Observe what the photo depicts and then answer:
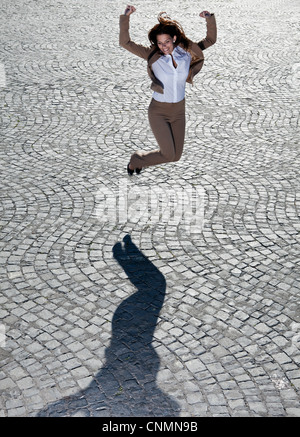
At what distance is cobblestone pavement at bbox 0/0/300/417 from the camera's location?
4.64m

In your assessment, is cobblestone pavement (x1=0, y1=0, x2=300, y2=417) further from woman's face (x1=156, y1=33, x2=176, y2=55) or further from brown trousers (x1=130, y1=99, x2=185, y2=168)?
woman's face (x1=156, y1=33, x2=176, y2=55)

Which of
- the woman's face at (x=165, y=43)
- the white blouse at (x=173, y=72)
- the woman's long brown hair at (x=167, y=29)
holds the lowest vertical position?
the white blouse at (x=173, y=72)

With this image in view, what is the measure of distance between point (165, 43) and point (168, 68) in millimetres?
270

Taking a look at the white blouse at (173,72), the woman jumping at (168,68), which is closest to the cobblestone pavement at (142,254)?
the woman jumping at (168,68)

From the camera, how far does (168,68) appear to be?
668 cm

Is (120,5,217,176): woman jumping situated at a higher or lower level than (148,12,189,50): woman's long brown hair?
lower

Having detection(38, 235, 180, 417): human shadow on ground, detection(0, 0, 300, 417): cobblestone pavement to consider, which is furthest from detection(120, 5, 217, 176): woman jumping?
detection(38, 235, 180, 417): human shadow on ground

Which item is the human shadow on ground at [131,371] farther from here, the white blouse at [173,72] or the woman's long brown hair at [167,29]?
the woman's long brown hair at [167,29]

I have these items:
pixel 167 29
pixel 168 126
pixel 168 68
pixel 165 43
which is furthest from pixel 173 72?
pixel 168 126

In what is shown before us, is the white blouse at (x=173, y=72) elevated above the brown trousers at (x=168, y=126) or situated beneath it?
elevated above

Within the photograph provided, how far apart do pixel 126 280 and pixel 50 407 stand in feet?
5.55

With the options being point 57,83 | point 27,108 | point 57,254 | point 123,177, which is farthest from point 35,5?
point 57,254

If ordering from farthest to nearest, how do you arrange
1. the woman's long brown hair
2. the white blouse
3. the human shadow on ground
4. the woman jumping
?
the white blouse < the woman jumping < the woman's long brown hair < the human shadow on ground

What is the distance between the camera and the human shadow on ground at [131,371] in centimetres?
440
